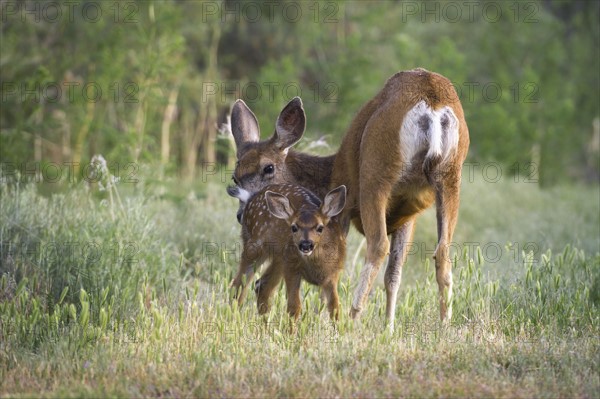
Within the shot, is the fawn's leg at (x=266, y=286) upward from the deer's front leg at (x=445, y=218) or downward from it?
downward

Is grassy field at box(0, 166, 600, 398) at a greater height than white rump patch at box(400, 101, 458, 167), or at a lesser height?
lesser

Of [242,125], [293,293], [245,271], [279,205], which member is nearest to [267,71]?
[242,125]

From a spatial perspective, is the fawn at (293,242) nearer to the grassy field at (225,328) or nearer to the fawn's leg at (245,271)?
the fawn's leg at (245,271)

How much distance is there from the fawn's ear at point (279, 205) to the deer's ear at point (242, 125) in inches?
63.9

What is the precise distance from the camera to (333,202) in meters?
7.79

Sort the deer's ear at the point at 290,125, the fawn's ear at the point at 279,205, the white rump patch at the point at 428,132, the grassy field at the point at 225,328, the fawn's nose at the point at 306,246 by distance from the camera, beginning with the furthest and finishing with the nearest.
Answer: the deer's ear at the point at 290,125 → the fawn's ear at the point at 279,205 → the fawn's nose at the point at 306,246 → the white rump patch at the point at 428,132 → the grassy field at the point at 225,328

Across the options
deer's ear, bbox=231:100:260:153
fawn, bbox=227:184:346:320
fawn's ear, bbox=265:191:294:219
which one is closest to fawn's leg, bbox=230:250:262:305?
fawn, bbox=227:184:346:320

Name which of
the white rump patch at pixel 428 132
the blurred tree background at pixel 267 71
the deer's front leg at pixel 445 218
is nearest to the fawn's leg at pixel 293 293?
the deer's front leg at pixel 445 218

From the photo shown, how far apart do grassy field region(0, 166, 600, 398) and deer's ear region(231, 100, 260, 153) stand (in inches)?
44.5

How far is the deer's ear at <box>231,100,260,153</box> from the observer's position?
31.2 ft

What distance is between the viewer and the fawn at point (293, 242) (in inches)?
302

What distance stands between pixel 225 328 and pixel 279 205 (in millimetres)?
1201

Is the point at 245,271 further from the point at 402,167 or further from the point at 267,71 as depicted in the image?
the point at 267,71

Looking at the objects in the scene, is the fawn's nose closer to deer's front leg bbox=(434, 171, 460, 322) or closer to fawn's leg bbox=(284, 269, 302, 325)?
fawn's leg bbox=(284, 269, 302, 325)
